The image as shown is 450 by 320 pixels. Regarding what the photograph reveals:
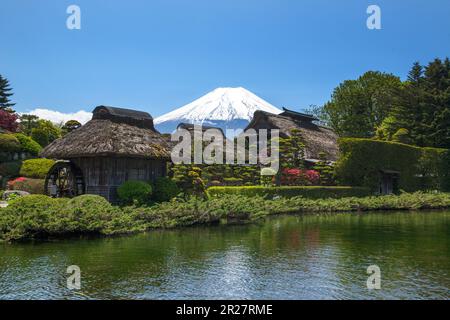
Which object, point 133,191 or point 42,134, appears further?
point 42,134

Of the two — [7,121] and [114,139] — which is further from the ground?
[7,121]

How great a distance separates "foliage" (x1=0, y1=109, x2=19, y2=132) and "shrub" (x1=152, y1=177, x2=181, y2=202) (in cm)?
2265

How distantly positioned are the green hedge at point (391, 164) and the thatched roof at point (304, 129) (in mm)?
4073

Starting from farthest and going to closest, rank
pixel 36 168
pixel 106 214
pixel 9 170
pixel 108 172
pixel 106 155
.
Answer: pixel 9 170 < pixel 36 168 < pixel 108 172 < pixel 106 155 < pixel 106 214

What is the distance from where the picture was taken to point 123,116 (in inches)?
1121

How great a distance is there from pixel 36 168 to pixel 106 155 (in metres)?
10.4

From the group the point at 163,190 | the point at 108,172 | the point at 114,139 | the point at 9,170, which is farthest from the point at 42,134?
the point at 163,190

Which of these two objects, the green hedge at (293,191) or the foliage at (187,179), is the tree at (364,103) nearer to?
the green hedge at (293,191)

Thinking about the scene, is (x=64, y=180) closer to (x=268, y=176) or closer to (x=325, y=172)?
(x=268, y=176)

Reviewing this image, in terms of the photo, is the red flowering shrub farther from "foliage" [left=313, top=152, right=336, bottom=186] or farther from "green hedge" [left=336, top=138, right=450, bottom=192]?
"green hedge" [left=336, top=138, right=450, bottom=192]

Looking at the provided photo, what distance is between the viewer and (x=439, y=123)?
45.4 metres

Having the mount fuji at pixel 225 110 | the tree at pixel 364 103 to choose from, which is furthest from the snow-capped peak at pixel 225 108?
the tree at pixel 364 103

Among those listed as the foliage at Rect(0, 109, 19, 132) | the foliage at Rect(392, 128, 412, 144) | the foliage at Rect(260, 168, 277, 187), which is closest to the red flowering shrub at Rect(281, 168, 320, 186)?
the foliage at Rect(260, 168, 277, 187)

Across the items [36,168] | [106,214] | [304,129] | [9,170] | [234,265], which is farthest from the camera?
[304,129]
